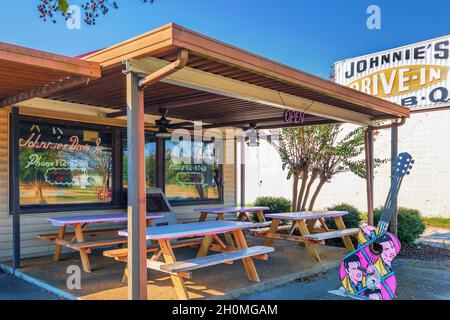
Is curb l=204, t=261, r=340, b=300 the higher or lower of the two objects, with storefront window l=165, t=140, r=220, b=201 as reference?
lower

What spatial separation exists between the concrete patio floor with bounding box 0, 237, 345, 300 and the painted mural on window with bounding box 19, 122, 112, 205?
94 centimetres

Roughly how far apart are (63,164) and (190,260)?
3.21 meters

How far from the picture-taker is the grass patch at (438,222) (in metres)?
11.1

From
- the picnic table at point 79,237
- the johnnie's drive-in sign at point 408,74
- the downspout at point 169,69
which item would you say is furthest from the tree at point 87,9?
the johnnie's drive-in sign at point 408,74

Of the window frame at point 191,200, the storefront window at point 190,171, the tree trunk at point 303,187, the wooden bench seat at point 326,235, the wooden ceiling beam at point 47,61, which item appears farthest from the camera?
the tree trunk at point 303,187

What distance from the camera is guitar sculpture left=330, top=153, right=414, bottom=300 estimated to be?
13.6 feet

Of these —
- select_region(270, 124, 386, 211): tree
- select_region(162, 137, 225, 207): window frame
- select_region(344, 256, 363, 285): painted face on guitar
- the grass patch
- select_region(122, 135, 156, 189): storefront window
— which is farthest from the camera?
the grass patch

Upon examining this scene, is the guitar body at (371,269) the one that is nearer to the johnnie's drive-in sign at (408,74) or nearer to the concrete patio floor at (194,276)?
the concrete patio floor at (194,276)

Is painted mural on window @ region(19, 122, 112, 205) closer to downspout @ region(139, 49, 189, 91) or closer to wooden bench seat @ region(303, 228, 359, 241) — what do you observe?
downspout @ region(139, 49, 189, 91)

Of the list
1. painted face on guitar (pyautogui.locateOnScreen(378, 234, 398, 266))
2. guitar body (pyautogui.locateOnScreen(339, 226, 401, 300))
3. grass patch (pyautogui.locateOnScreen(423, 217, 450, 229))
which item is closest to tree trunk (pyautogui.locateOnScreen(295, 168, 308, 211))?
guitar body (pyautogui.locateOnScreen(339, 226, 401, 300))

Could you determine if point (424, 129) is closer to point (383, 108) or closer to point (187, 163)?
point (383, 108)

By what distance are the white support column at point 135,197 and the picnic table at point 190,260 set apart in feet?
1.51

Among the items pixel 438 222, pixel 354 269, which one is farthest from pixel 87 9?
pixel 438 222
